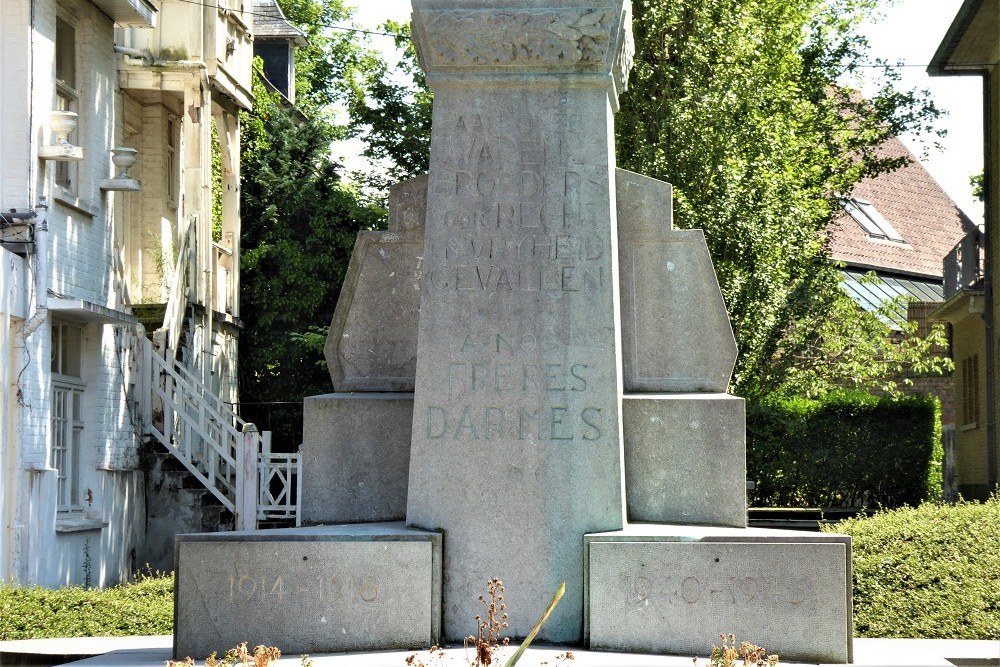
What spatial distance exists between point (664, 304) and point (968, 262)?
22728 millimetres

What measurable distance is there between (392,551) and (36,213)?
946 centimetres

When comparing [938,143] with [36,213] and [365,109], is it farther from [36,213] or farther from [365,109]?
[36,213]

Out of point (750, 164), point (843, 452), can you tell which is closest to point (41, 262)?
point (750, 164)

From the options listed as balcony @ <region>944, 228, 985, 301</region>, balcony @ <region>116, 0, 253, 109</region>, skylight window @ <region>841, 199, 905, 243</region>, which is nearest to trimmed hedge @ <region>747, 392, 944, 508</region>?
balcony @ <region>944, 228, 985, 301</region>

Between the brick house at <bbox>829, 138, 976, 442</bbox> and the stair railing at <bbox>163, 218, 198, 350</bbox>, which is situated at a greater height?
the brick house at <bbox>829, 138, 976, 442</bbox>

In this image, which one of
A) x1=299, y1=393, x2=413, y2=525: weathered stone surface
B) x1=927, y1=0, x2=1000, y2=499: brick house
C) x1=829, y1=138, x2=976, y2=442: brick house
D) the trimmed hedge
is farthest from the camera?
x1=829, y1=138, x2=976, y2=442: brick house

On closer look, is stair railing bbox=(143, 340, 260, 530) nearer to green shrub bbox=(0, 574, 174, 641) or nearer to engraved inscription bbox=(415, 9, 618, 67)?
green shrub bbox=(0, 574, 174, 641)

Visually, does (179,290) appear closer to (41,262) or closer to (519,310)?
(41,262)

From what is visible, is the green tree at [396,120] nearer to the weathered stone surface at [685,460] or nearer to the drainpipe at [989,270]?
the drainpipe at [989,270]

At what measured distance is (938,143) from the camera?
3234cm

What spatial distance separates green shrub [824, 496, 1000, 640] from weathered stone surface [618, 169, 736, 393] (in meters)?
2.98

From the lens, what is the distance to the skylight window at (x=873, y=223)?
151ft

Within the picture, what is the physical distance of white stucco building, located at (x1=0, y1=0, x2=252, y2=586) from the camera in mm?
15344

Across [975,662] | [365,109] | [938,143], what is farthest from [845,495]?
[975,662]
